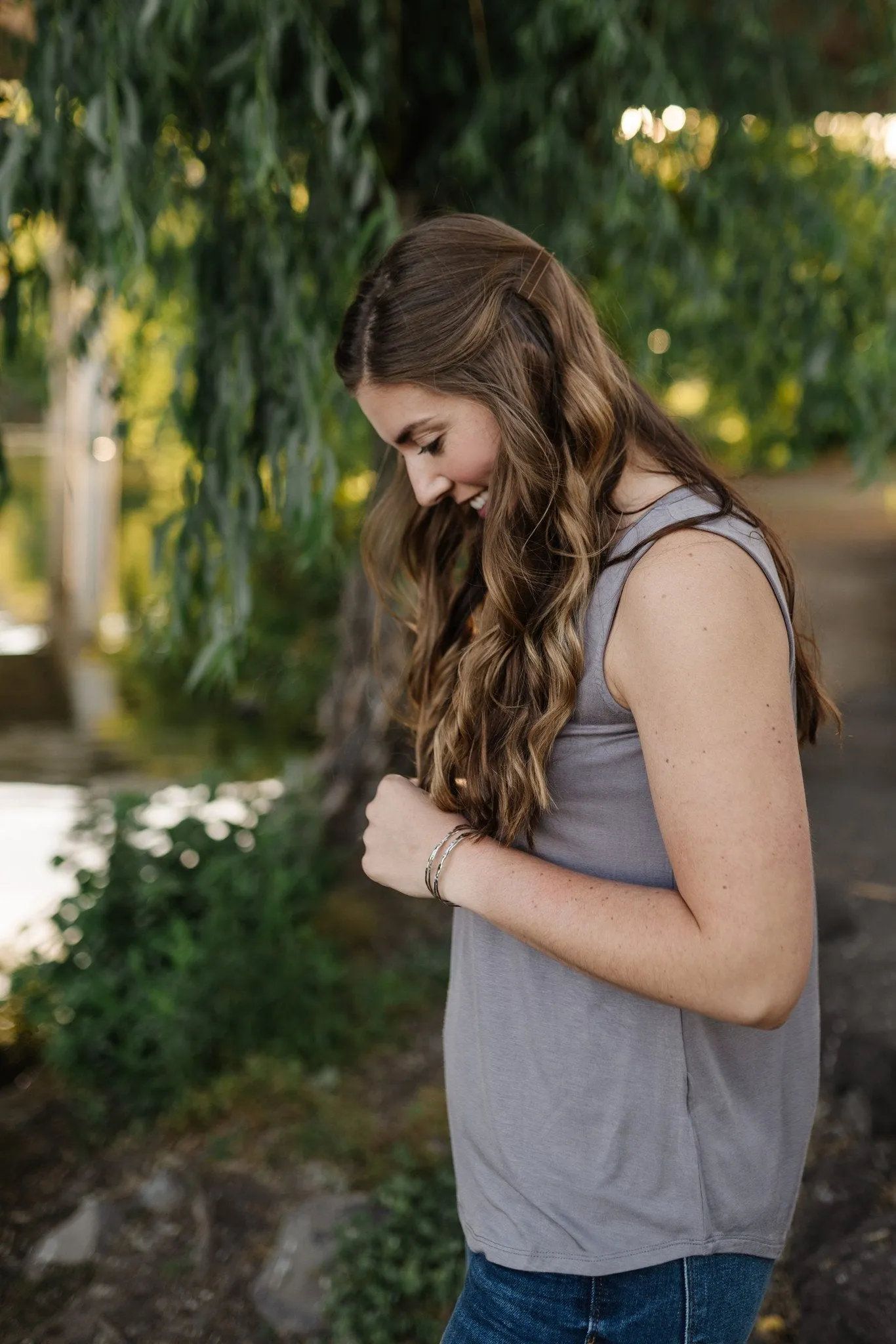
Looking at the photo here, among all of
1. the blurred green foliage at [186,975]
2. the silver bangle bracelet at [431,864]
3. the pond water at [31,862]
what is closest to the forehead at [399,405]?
the silver bangle bracelet at [431,864]

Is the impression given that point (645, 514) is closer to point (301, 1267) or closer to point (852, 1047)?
point (301, 1267)

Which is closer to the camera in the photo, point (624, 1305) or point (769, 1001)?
point (769, 1001)

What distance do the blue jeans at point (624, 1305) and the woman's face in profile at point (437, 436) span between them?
705mm

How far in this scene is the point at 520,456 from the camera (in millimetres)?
1087

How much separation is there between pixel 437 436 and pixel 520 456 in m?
0.11

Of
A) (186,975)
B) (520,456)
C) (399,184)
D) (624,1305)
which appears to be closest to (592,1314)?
(624,1305)

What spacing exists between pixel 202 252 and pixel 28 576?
836 centimetres

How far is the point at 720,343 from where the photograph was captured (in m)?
3.92

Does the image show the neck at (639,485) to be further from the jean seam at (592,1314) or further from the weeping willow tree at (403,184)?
the weeping willow tree at (403,184)

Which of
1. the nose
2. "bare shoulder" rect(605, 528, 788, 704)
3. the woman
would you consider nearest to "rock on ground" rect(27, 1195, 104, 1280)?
the woman

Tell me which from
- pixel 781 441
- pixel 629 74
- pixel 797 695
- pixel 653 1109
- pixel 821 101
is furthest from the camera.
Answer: pixel 781 441

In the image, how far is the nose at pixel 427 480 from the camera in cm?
118

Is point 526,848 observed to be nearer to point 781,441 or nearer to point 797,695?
point 797,695

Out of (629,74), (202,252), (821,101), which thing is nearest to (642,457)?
(202,252)
